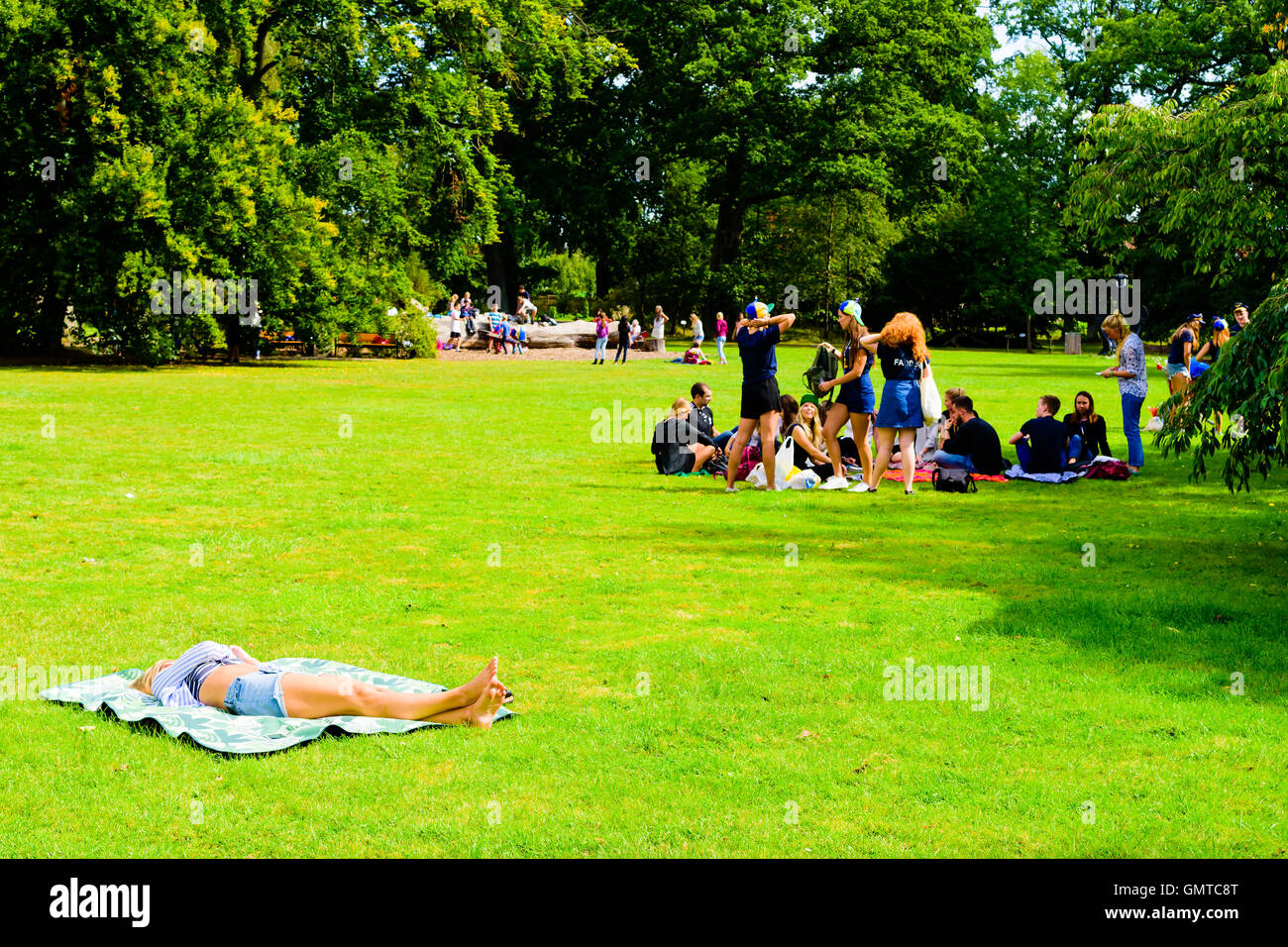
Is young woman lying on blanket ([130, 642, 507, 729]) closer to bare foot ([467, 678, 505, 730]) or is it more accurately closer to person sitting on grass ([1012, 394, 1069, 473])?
bare foot ([467, 678, 505, 730])

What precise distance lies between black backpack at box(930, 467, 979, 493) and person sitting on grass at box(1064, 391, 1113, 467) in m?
2.15

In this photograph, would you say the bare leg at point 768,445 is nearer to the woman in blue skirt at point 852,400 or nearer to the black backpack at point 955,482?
the woman in blue skirt at point 852,400

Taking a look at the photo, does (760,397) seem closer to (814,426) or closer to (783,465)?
(783,465)

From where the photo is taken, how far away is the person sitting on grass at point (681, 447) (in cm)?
1725

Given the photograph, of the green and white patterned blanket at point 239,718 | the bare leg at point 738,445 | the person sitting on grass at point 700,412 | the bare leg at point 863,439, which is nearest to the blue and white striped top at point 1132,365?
the bare leg at point 863,439

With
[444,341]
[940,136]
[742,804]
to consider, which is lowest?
[742,804]

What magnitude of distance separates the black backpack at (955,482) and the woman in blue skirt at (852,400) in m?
0.91

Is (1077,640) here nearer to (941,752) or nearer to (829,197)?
(941,752)

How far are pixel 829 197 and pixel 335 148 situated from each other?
2666 cm

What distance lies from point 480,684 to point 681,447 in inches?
428

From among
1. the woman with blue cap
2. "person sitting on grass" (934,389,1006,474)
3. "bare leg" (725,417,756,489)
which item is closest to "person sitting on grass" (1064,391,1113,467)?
"person sitting on grass" (934,389,1006,474)

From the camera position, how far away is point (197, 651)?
716 cm

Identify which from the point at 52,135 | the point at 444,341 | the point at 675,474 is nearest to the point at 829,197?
the point at 444,341

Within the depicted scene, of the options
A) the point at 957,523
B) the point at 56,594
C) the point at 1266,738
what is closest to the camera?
the point at 1266,738
